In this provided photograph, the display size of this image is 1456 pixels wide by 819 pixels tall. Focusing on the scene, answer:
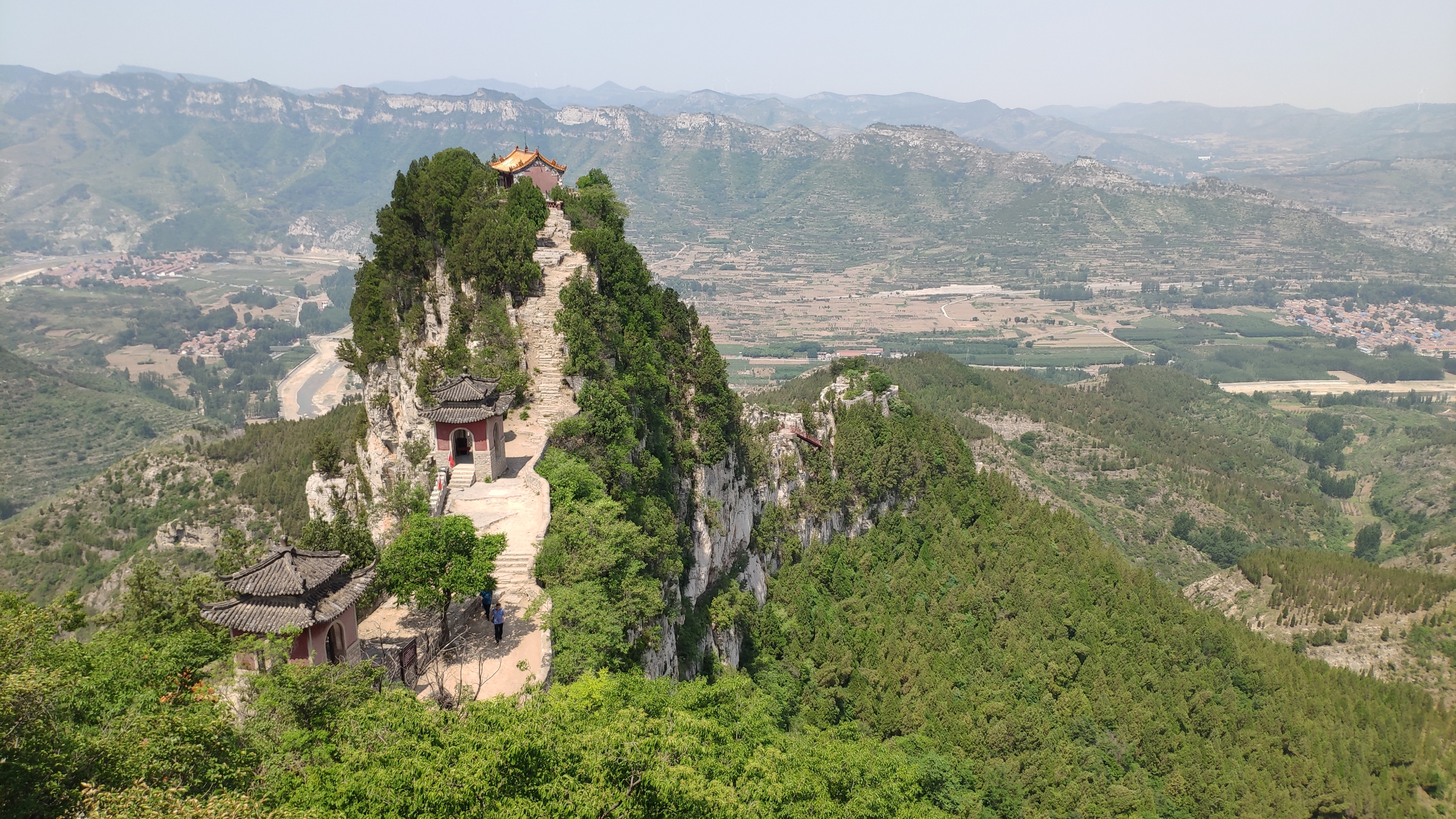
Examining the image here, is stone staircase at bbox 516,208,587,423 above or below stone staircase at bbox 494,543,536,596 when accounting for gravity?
above

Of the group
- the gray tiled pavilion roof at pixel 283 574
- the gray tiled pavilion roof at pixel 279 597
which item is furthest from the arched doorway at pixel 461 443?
the gray tiled pavilion roof at pixel 279 597

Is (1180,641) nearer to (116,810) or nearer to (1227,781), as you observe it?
(1227,781)

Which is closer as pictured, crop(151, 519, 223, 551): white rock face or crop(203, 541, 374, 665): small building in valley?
crop(203, 541, 374, 665): small building in valley

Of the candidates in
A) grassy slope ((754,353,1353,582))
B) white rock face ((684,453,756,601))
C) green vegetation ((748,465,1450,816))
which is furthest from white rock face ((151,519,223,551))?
grassy slope ((754,353,1353,582))

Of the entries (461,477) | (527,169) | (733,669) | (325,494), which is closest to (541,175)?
(527,169)

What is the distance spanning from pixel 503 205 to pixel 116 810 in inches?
1652

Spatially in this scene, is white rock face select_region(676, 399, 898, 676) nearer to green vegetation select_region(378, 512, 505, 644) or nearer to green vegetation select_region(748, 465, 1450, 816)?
green vegetation select_region(748, 465, 1450, 816)

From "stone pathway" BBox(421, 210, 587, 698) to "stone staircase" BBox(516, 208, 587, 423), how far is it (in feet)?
0.13

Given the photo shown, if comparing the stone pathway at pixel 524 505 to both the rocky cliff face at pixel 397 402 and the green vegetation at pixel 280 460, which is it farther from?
the green vegetation at pixel 280 460

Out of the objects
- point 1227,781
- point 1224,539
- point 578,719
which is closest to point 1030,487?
point 1224,539

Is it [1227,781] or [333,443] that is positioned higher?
[333,443]

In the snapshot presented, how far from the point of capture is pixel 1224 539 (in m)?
116

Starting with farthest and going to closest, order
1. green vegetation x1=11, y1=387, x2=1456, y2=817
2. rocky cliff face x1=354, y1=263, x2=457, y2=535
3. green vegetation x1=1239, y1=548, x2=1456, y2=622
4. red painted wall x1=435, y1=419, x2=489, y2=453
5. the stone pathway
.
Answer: green vegetation x1=1239, y1=548, x2=1456, y2=622 → rocky cliff face x1=354, y1=263, x2=457, y2=535 → red painted wall x1=435, y1=419, x2=489, y2=453 → the stone pathway → green vegetation x1=11, y1=387, x2=1456, y2=817

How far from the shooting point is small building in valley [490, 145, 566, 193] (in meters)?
60.5
